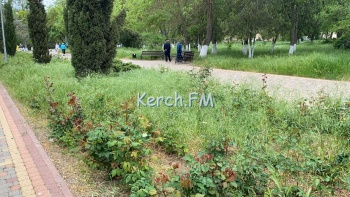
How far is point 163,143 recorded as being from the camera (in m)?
4.46

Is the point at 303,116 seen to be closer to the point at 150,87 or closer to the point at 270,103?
the point at 270,103

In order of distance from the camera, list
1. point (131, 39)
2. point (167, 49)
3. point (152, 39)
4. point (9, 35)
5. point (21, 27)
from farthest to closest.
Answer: point (21, 27) → point (131, 39) → point (152, 39) → point (9, 35) → point (167, 49)

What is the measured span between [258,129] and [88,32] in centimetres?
718

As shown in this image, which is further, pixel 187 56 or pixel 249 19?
pixel 187 56

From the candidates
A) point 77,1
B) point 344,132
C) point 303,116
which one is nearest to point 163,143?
point 303,116

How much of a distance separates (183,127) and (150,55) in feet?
62.9

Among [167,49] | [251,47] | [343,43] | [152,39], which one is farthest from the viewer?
[152,39]

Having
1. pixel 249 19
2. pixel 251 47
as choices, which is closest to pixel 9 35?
pixel 249 19

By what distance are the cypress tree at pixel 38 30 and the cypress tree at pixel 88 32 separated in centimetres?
675

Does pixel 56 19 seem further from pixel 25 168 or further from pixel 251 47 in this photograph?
pixel 25 168

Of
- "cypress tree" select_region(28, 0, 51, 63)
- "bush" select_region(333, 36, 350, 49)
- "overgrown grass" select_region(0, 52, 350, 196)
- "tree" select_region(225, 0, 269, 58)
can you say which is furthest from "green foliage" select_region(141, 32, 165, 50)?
"overgrown grass" select_region(0, 52, 350, 196)

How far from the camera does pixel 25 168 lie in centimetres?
412

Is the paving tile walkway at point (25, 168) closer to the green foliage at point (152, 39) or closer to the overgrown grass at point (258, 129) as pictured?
the overgrown grass at point (258, 129)

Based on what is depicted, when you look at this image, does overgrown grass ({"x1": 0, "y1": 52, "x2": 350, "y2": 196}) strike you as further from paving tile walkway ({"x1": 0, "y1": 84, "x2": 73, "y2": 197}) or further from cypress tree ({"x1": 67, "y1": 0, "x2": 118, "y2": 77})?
cypress tree ({"x1": 67, "y1": 0, "x2": 118, "y2": 77})
